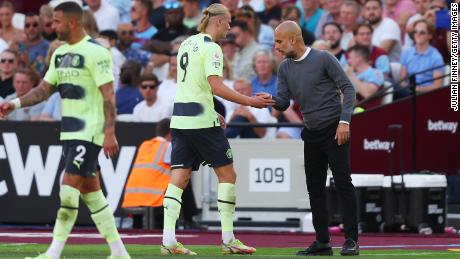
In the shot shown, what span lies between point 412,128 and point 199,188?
129 inches

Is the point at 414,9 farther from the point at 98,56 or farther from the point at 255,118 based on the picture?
the point at 98,56

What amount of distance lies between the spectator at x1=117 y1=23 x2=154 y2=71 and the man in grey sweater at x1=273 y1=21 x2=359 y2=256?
9260mm

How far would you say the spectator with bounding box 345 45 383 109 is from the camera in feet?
63.5

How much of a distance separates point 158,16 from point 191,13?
0.80 m

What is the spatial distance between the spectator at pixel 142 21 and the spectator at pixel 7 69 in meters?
2.12

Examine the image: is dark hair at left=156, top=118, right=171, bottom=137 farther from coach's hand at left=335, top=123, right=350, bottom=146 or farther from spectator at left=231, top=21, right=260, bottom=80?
coach's hand at left=335, top=123, right=350, bottom=146

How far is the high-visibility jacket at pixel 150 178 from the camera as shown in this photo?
1812 cm

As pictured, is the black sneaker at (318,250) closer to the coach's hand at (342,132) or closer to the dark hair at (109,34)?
the coach's hand at (342,132)

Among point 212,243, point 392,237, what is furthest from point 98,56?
point 392,237

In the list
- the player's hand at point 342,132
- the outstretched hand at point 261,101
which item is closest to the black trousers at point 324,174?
the player's hand at point 342,132

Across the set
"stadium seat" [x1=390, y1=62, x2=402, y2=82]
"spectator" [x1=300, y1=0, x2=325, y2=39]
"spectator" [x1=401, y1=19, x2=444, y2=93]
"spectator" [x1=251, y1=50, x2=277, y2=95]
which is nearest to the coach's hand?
"spectator" [x1=401, y1=19, x2=444, y2=93]

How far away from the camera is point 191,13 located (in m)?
22.0

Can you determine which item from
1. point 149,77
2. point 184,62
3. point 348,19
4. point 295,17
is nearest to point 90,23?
point 149,77

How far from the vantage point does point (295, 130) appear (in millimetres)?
19156
